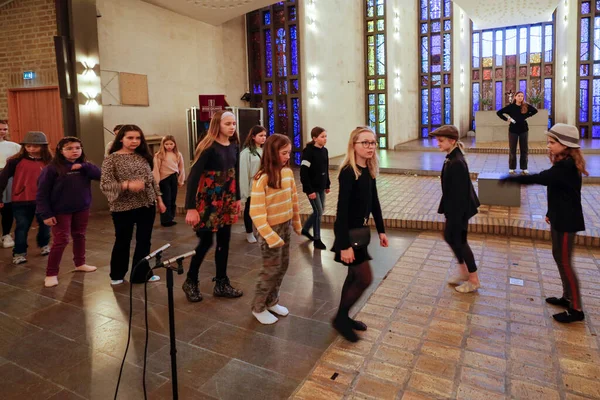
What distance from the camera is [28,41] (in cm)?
822

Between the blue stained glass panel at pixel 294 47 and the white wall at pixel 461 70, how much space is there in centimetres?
753

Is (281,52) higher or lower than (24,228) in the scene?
higher

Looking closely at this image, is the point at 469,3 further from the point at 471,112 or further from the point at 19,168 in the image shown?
the point at 19,168

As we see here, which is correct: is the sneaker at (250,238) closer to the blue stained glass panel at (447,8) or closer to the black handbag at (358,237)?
the black handbag at (358,237)

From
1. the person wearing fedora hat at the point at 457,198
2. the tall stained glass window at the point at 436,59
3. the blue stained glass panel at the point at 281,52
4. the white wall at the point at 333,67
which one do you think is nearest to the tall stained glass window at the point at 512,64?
the tall stained glass window at the point at 436,59

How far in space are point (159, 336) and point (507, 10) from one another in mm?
14714

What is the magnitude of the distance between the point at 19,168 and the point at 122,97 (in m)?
4.00

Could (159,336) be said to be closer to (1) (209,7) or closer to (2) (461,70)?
(1) (209,7)

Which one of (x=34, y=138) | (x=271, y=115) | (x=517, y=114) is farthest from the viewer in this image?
(x=271, y=115)

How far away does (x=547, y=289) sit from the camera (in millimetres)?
3713

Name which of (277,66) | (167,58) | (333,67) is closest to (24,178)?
(167,58)

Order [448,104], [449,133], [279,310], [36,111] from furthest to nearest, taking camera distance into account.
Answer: [448,104] < [36,111] < [449,133] < [279,310]

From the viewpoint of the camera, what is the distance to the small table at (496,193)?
20.9 ft

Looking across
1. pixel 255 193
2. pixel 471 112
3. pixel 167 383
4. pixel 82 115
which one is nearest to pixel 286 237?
pixel 255 193
